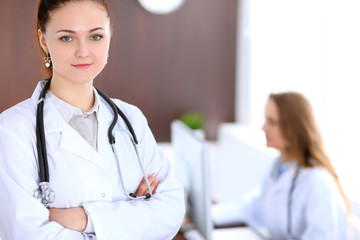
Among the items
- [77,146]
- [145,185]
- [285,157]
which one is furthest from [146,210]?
[285,157]

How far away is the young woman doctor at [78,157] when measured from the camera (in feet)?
2.10

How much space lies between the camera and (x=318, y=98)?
85.3 inches

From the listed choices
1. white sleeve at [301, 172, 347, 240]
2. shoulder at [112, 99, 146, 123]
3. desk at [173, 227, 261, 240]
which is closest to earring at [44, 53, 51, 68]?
shoulder at [112, 99, 146, 123]

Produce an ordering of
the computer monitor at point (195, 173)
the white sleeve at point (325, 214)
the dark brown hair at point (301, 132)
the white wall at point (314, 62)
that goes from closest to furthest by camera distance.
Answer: the computer monitor at point (195, 173) < the white sleeve at point (325, 214) < the dark brown hair at point (301, 132) < the white wall at point (314, 62)

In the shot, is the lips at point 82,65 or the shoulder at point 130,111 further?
the shoulder at point 130,111

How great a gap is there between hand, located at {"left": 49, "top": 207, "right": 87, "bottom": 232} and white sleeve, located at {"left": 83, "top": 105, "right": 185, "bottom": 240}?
0.01 m

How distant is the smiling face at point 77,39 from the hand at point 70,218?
18 cm

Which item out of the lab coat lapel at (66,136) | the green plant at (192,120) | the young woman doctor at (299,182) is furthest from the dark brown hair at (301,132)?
the green plant at (192,120)

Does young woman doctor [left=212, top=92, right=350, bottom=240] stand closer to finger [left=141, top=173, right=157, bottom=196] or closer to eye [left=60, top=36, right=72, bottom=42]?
finger [left=141, top=173, right=157, bottom=196]

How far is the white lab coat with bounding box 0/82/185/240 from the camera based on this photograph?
65 centimetres

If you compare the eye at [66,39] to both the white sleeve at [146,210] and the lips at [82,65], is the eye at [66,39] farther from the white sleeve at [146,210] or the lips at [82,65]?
the white sleeve at [146,210]

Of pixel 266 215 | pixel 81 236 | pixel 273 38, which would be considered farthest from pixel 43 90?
pixel 273 38

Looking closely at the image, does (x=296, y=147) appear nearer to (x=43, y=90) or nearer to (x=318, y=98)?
(x=318, y=98)

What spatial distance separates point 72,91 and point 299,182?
1131mm
